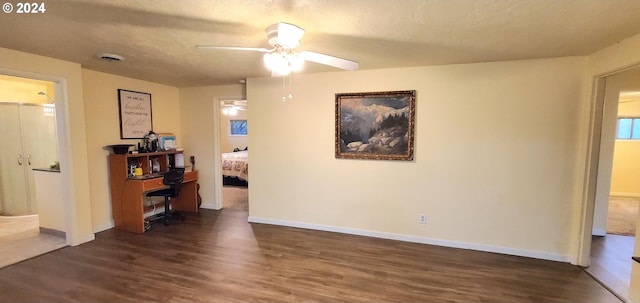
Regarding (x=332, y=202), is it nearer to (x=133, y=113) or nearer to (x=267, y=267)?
(x=267, y=267)

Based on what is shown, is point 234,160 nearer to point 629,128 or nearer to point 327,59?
point 327,59

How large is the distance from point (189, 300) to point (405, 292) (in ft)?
6.08

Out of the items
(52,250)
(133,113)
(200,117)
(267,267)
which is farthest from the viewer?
(200,117)

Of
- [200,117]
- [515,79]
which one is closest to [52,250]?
[200,117]

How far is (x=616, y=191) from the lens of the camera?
5859 millimetres

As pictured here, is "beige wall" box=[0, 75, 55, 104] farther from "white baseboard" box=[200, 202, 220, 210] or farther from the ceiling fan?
the ceiling fan

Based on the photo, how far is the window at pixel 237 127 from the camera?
10.0m

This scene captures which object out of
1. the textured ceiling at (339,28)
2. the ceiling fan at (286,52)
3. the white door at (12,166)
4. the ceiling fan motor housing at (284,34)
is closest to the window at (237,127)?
the white door at (12,166)

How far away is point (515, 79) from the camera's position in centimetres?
291

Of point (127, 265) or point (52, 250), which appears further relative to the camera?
point (52, 250)

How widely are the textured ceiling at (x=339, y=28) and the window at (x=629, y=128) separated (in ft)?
17.5

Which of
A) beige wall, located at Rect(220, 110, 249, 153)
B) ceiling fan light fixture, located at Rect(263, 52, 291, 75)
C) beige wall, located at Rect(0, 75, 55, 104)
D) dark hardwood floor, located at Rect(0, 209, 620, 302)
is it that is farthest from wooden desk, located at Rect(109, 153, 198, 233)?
beige wall, located at Rect(220, 110, 249, 153)

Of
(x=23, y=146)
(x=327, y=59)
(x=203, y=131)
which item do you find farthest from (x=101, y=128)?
(x=327, y=59)

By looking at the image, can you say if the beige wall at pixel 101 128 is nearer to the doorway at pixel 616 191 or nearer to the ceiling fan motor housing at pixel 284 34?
the ceiling fan motor housing at pixel 284 34
